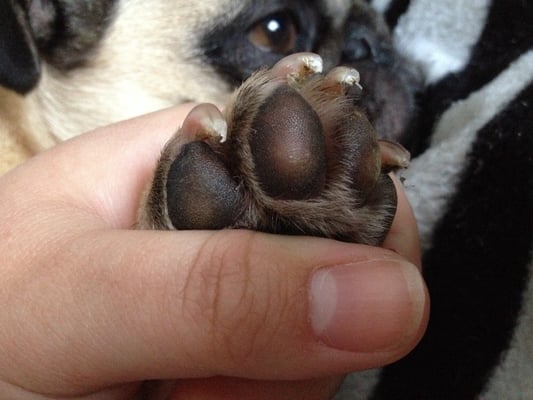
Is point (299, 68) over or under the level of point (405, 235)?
over

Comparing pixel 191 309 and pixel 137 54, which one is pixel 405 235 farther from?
pixel 137 54

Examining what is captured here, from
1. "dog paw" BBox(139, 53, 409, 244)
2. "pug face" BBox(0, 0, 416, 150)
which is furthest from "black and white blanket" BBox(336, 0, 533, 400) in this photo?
"pug face" BBox(0, 0, 416, 150)

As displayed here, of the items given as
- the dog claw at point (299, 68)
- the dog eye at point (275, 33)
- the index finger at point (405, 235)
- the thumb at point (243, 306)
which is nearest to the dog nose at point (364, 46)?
the dog eye at point (275, 33)

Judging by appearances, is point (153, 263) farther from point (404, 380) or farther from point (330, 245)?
point (404, 380)

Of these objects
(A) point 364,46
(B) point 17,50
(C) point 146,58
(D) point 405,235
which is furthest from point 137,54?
(D) point 405,235

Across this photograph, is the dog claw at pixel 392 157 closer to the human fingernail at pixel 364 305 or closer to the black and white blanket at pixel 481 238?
the human fingernail at pixel 364 305

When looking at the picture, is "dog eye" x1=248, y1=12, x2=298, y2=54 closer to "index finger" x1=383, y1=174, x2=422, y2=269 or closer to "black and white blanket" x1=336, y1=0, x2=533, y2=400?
"black and white blanket" x1=336, y1=0, x2=533, y2=400
